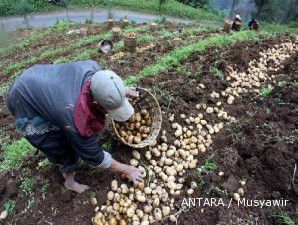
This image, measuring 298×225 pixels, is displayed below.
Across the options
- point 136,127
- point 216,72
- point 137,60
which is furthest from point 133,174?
point 137,60

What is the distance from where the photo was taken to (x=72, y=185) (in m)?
3.83

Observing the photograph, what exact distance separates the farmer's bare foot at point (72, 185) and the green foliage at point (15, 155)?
1034mm

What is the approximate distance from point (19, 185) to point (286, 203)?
3127mm

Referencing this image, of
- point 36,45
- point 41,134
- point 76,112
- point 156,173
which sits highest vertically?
point 76,112

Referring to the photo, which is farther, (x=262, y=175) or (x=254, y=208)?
(x=262, y=175)

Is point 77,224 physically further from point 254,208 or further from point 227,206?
point 254,208

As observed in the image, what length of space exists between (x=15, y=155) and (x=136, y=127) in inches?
76.5

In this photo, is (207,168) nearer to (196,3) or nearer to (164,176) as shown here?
(164,176)

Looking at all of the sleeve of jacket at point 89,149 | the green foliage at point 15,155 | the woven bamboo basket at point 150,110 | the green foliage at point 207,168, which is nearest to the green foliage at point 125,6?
the green foliage at point 15,155

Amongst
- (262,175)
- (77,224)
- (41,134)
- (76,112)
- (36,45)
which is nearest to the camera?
(76,112)

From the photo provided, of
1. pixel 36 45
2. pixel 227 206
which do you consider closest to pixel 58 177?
pixel 227 206

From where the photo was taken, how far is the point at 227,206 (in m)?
3.73

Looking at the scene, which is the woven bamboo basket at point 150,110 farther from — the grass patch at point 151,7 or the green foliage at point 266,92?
the grass patch at point 151,7

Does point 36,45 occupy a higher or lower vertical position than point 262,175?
lower
